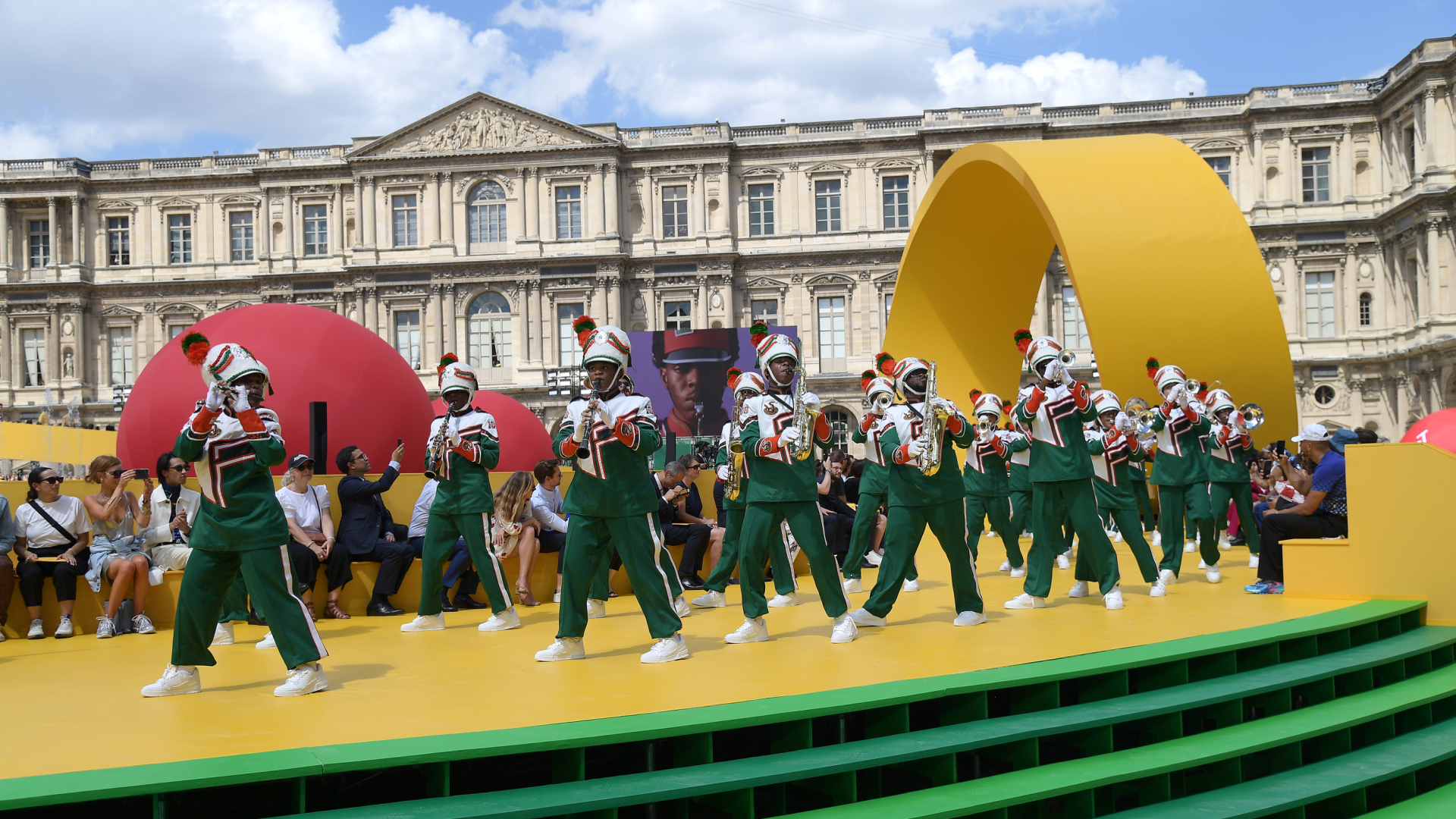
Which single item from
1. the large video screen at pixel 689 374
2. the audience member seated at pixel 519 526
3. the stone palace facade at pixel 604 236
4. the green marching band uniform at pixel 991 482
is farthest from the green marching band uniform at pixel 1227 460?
the stone palace facade at pixel 604 236

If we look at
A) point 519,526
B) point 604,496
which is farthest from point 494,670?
point 519,526

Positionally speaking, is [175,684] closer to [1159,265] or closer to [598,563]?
[598,563]

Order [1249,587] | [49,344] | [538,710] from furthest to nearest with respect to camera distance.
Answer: [49,344] < [1249,587] < [538,710]

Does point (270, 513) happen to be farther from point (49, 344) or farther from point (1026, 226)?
point (49, 344)

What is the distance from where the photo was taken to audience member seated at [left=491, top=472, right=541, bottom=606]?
7867 millimetres

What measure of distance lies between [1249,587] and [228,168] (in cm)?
3846

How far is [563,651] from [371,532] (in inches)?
105

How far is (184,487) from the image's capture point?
7.39 meters

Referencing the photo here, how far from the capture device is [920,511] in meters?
6.32

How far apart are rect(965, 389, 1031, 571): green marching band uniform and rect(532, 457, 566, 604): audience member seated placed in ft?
11.3

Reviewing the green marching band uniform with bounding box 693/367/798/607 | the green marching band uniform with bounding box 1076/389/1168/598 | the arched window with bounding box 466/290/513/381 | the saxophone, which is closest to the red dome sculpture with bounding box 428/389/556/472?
the green marching band uniform with bounding box 693/367/798/607

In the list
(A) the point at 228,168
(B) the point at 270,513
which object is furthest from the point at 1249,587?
(A) the point at 228,168

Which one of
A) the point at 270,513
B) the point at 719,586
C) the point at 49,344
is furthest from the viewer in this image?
the point at 49,344

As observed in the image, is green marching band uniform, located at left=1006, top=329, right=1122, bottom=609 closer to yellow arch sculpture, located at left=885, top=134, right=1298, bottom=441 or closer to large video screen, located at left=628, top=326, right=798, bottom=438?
yellow arch sculpture, located at left=885, top=134, right=1298, bottom=441
